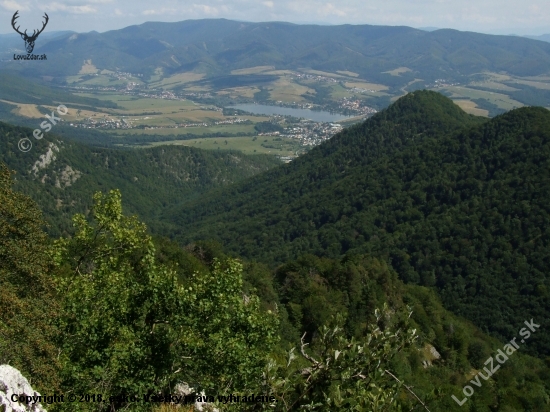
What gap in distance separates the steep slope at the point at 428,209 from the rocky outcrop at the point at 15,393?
217 feet

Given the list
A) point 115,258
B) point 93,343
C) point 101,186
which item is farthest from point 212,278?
point 101,186

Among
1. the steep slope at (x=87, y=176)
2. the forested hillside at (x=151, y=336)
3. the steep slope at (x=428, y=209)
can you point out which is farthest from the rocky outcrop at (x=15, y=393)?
the steep slope at (x=87, y=176)

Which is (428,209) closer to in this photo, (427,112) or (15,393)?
(427,112)

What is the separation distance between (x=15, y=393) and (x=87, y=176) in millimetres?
155244

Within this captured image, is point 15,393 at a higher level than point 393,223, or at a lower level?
higher

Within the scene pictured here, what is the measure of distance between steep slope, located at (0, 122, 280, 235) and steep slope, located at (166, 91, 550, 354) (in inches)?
976

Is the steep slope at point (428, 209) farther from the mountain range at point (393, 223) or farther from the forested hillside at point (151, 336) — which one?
the forested hillside at point (151, 336)

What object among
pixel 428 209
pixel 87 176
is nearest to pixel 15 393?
pixel 428 209

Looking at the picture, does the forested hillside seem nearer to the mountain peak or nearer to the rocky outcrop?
the rocky outcrop

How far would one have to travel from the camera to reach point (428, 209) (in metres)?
99.4

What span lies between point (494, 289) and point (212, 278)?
68.0 m

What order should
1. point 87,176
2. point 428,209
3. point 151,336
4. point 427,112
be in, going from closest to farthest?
1. point 151,336
2. point 428,209
3. point 427,112
4. point 87,176

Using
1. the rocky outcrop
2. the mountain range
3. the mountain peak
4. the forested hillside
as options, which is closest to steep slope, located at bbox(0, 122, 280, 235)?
the mountain range

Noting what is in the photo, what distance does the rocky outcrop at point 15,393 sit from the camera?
347 inches
